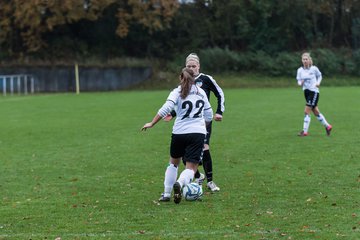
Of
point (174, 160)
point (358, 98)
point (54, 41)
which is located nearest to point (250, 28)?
point (54, 41)

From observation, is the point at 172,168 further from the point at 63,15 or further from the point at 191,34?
the point at 191,34

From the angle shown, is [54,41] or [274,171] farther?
[54,41]

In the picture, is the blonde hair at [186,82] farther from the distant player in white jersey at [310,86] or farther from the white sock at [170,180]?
the distant player in white jersey at [310,86]

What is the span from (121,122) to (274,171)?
1176 cm

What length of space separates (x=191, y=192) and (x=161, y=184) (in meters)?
1.78

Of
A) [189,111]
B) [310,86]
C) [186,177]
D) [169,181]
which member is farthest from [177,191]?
[310,86]

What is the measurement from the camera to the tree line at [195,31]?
5387 cm

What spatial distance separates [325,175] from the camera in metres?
11.0

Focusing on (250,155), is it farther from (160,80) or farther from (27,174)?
(160,80)

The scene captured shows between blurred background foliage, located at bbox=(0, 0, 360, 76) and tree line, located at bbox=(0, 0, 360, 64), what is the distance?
9 cm

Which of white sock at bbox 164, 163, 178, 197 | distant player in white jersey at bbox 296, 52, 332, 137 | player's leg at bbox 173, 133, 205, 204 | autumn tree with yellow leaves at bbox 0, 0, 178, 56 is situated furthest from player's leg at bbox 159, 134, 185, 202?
autumn tree with yellow leaves at bbox 0, 0, 178, 56

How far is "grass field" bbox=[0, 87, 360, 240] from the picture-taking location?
24.5 ft

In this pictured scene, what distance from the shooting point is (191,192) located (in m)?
8.92

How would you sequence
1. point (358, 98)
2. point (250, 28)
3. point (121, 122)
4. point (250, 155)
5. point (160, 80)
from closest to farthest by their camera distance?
point (250, 155) → point (121, 122) → point (358, 98) → point (160, 80) → point (250, 28)
